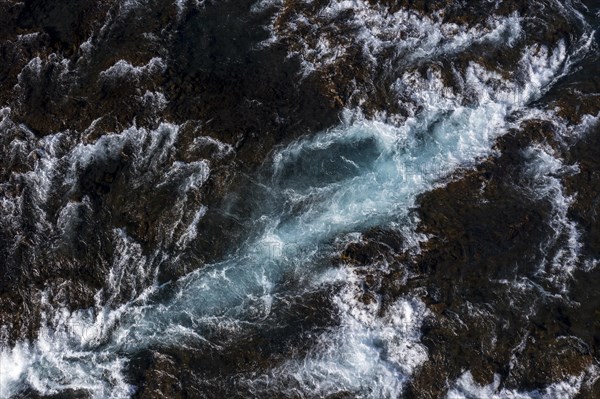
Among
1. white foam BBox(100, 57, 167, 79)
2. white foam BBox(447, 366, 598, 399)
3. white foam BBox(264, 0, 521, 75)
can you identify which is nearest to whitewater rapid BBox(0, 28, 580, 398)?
white foam BBox(100, 57, 167, 79)

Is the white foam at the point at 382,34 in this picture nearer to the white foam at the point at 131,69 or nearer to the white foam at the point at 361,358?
the white foam at the point at 131,69

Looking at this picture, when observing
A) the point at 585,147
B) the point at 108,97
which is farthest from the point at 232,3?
the point at 585,147

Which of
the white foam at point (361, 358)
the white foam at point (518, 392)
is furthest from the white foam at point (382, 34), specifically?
the white foam at point (518, 392)

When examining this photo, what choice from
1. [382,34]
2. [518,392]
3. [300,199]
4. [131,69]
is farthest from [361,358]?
[131,69]

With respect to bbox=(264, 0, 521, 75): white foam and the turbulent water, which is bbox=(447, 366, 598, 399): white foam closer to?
the turbulent water

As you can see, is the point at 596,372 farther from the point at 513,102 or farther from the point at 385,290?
the point at 513,102

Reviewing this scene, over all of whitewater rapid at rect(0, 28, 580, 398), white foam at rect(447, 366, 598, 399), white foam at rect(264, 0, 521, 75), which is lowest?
white foam at rect(447, 366, 598, 399)

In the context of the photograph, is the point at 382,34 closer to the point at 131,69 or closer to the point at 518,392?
the point at 131,69

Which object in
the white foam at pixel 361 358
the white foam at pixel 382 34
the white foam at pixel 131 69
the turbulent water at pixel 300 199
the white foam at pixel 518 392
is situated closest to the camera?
the white foam at pixel 518 392
